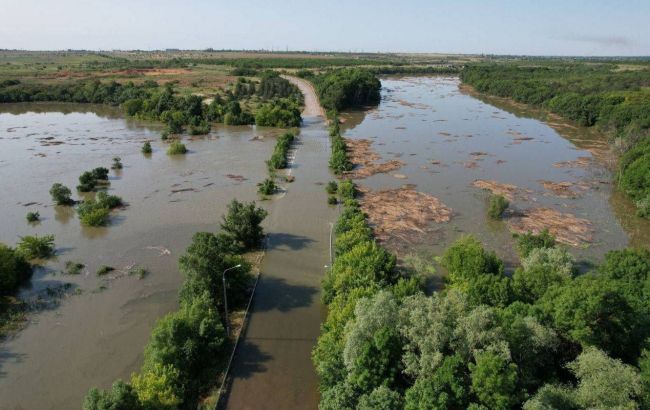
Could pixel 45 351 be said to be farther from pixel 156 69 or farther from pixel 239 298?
pixel 156 69

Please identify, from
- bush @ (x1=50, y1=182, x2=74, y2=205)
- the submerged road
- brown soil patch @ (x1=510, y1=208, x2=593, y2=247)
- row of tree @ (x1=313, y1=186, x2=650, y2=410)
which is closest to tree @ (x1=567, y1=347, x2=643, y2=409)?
row of tree @ (x1=313, y1=186, x2=650, y2=410)

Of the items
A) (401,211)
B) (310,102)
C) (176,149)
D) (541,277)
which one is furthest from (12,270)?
(310,102)

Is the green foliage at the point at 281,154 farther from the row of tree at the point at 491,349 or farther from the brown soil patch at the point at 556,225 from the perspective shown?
the row of tree at the point at 491,349

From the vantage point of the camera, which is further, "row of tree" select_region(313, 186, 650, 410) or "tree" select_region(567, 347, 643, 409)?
"row of tree" select_region(313, 186, 650, 410)

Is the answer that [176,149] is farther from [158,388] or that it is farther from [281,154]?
[158,388]

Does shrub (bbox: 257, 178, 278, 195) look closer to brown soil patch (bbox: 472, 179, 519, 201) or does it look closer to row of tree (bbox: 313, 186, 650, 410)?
brown soil patch (bbox: 472, 179, 519, 201)

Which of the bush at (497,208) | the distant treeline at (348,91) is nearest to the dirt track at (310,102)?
the distant treeline at (348,91)
